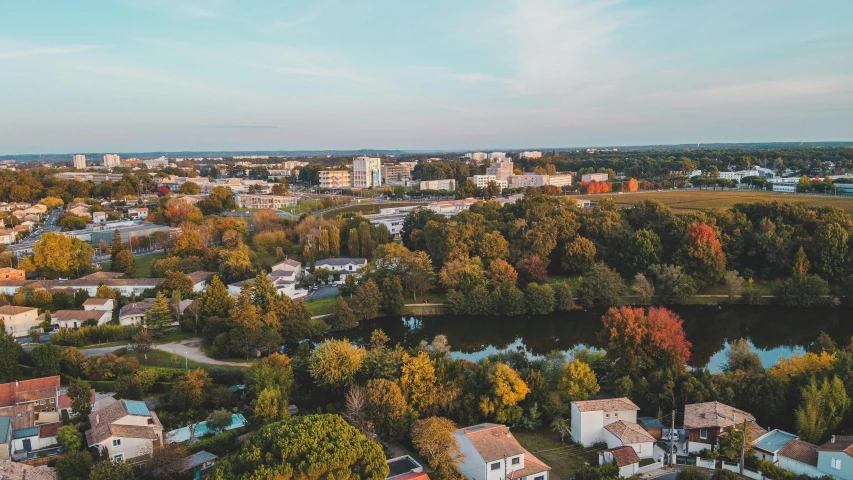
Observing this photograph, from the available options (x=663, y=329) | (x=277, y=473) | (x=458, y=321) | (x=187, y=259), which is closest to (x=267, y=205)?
(x=187, y=259)

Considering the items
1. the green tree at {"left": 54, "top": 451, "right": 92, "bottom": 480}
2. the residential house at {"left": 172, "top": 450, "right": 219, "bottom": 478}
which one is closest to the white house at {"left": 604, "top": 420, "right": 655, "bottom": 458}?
the residential house at {"left": 172, "top": 450, "right": 219, "bottom": 478}

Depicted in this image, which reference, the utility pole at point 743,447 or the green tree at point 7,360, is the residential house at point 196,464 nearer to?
the green tree at point 7,360

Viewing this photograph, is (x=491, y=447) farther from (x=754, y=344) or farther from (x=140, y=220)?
(x=140, y=220)

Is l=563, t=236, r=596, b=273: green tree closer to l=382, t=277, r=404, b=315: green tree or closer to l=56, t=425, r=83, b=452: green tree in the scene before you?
l=382, t=277, r=404, b=315: green tree

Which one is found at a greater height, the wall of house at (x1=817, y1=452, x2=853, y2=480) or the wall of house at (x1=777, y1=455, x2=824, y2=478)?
the wall of house at (x1=817, y1=452, x2=853, y2=480)

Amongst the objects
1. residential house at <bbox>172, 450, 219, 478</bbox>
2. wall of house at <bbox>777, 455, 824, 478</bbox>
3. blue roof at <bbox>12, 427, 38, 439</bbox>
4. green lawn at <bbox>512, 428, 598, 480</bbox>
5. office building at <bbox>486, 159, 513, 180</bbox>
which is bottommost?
green lawn at <bbox>512, 428, 598, 480</bbox>

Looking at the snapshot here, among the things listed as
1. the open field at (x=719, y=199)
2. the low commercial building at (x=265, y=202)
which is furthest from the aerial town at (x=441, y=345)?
the low commercial building at (x=265, y=202)
